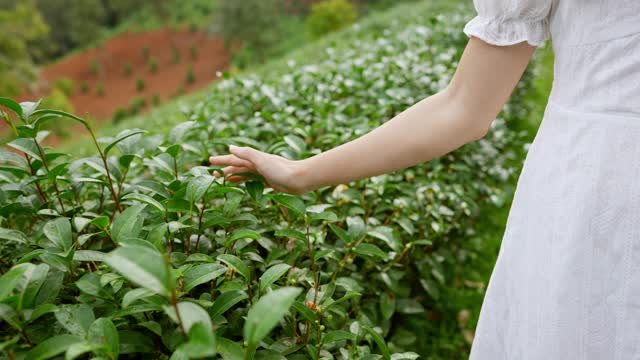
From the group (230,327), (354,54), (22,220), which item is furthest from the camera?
(354,54)

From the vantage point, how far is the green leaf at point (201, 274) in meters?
0.85

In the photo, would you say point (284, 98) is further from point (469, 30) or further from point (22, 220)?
point (469, 30)

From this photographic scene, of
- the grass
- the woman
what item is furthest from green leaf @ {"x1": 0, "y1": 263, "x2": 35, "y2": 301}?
the grass

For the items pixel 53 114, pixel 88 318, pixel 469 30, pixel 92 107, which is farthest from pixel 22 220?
pixel 92 107

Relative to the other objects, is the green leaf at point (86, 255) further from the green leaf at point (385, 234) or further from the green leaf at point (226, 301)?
the green leaf at point (385, 234)

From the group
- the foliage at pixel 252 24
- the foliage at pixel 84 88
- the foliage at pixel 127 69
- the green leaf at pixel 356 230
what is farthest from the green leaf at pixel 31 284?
the foliage at pixel 127 69

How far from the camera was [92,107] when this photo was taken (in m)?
18.5

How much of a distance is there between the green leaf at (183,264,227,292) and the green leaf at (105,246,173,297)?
26 cm

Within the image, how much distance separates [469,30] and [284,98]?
52.2 inches

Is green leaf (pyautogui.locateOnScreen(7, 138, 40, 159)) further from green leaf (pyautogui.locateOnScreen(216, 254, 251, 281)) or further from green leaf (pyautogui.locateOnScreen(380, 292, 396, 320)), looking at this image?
green leaf (pyautogui.locateOnScreen(380, 292, 396, 320))

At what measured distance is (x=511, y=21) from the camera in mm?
839

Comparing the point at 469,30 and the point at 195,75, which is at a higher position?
the point at 469,30

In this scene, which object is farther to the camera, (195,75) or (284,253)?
(195,75)

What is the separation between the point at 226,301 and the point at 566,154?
→ 569 millimetres
